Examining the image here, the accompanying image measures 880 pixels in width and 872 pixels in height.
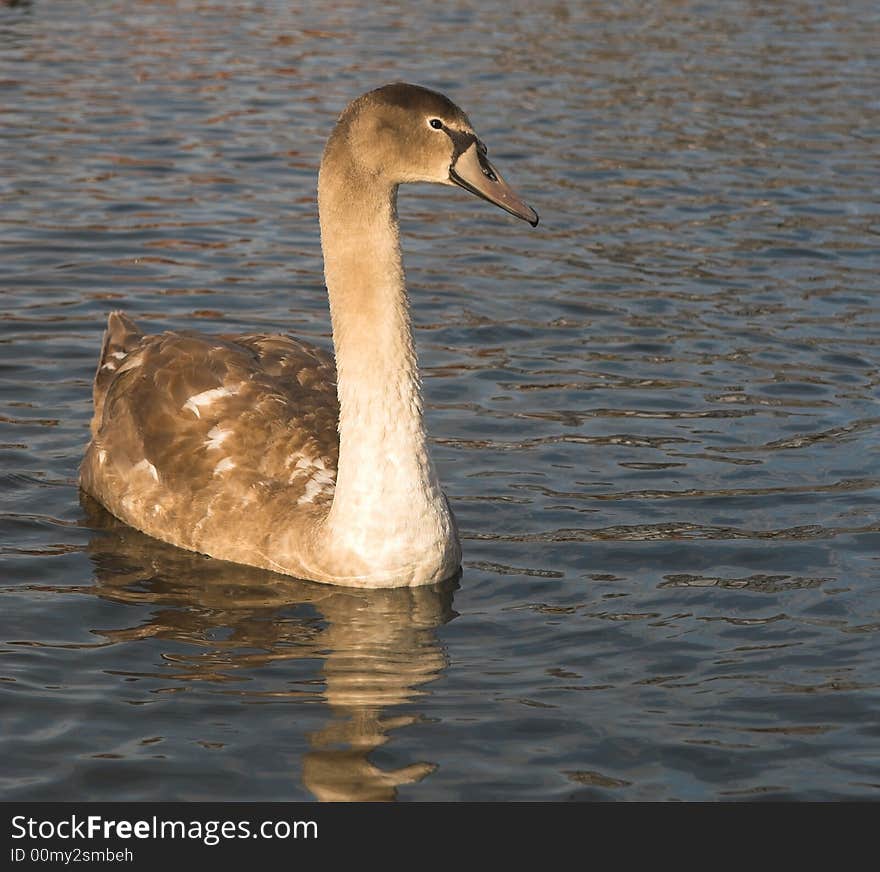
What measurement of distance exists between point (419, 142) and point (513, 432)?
3203 mm

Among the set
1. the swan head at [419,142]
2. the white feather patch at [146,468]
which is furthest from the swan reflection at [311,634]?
the swan head at [419,142]

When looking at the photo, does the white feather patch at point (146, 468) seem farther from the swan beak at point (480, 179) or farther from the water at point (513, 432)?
the swan beak at point (480, 179)

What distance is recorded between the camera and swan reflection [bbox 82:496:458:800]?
7730 millimetres

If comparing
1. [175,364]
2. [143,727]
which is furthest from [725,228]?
[143,727]

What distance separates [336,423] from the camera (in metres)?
10.3

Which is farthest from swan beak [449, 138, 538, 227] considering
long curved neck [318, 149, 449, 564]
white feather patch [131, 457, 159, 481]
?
white feather patch [131, 457, 159, 481]

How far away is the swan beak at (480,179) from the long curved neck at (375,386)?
1.31 feet

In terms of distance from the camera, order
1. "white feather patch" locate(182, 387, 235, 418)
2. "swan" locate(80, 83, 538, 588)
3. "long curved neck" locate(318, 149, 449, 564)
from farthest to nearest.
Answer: "white feather patch" locate(182, 387, 235, 418) < "long curved neck" locate(318, 149, 449, 564) < "swan" locate(80, 83, 538, 588)

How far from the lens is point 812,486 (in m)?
11.0

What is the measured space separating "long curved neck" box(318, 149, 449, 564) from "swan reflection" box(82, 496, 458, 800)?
0.37 m

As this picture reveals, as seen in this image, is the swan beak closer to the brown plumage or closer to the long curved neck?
the long curved neck
